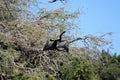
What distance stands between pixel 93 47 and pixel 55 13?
1878 millimetres

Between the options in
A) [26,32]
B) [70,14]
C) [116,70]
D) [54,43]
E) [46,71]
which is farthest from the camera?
[116,70]

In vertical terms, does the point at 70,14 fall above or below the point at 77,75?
above

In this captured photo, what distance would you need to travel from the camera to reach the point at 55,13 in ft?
42.9

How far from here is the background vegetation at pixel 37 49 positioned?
10.6 metres

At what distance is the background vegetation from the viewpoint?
10551 mm

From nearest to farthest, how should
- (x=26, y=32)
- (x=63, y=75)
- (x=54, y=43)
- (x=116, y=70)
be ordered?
(x=54, y=43) < (x=26, y=32) < (x=63, y=75) < (x=116, y=70)

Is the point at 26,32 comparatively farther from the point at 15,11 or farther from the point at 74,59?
the point at 74,59

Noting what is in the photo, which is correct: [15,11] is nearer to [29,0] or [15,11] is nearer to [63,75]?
[29,0]

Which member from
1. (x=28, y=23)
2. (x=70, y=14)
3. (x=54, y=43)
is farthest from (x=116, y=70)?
(x=54, y=43)

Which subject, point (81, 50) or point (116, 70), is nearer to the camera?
point (81, 50)

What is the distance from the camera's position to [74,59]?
484 inches

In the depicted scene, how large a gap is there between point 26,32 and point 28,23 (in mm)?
504

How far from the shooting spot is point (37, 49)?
11.8 metres

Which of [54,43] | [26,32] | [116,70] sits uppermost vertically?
[54,43]
